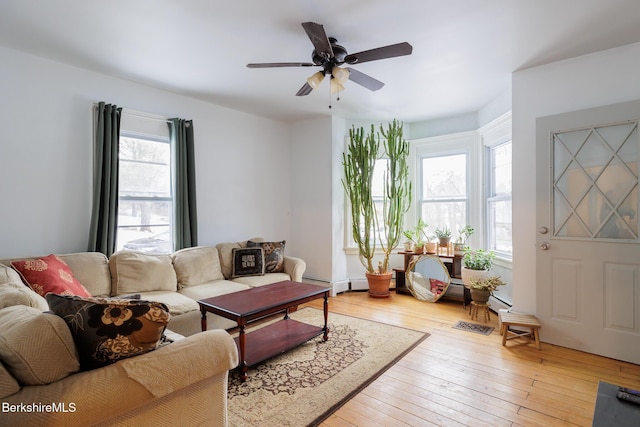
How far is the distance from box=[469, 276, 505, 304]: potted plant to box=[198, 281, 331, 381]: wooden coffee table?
1.83 metres

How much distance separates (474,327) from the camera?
11.2 ft

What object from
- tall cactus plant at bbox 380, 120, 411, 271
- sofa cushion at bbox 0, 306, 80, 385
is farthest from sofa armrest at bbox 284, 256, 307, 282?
Answer: sofa cushion at bbox 0, 306, 80, 385

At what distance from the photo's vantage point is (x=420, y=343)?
302cm

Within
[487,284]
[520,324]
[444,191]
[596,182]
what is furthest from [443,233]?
[596,182]

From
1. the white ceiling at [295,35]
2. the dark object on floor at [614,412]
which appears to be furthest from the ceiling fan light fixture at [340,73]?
the dark object on floor at [614,412]

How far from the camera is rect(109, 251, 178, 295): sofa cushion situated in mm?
2949

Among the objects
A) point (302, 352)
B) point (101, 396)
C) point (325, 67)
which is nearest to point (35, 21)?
point (325, 67)

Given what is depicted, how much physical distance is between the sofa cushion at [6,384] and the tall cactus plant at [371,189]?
13.1 ft

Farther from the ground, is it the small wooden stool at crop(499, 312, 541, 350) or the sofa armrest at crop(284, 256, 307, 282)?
the sofa armrest at crop(284, 256, 307, 282)

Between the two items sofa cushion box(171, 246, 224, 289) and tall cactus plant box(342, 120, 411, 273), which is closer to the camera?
sofa cushion box(171, 246, 224, 289)

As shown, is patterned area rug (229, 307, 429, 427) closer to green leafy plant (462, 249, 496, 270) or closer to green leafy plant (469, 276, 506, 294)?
green leafy plant (469, 276, 506, 294)

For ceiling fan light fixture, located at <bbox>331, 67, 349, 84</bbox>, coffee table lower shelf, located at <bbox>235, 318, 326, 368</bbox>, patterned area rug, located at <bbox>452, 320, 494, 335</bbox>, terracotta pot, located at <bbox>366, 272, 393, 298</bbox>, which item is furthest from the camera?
terracotta pot, located at <bbox>366, 272, 393, 298</bbox>

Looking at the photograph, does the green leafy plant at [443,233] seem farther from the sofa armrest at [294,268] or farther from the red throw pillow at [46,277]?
the red throw pillow at [46,277]

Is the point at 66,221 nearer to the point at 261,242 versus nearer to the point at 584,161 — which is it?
the point at 261,242
